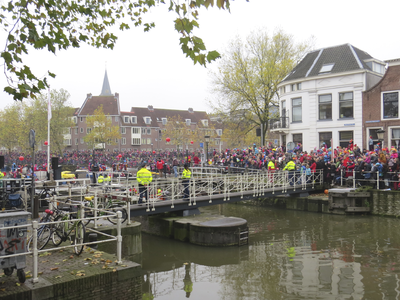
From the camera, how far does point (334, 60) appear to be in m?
29.2

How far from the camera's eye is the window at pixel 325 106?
1109 inches

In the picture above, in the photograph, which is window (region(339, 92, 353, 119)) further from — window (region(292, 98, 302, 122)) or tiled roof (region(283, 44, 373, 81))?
window (region(292, 98, 302, 122))

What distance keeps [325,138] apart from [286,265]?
1960 cm

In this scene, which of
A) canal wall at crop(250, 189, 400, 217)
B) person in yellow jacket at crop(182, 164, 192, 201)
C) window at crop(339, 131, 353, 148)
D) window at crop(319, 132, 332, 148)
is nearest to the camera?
person in yellow jacket at crop(182, 164, 192, 201)

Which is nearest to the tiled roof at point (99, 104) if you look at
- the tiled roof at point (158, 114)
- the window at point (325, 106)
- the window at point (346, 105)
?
the tiled roof at point (158, 114)

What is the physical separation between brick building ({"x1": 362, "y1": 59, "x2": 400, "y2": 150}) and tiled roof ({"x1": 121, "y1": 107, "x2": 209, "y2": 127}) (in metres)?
52.0

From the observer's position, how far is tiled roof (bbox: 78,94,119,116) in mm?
72375

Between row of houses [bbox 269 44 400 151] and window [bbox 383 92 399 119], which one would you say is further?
row of houses [bbox 269 44 400 151]

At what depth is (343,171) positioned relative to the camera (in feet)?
70.6

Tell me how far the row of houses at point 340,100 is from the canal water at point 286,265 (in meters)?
10.2

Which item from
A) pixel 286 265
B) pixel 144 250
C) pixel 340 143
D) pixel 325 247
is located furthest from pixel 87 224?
pixel 340 143

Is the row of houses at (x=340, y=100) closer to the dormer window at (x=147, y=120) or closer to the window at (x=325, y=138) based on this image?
the window at (x=325, y=138)

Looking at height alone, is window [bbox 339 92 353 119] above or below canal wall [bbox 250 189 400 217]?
above

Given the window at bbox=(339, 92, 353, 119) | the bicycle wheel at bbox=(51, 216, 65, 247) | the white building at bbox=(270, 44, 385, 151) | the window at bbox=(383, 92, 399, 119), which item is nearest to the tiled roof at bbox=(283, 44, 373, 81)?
the white building at bbox=(270, 44, 385, 151)
